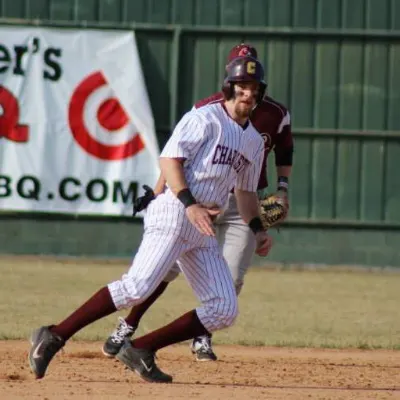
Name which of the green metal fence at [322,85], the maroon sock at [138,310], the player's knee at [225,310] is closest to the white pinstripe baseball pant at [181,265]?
the player's knee at [225,310]

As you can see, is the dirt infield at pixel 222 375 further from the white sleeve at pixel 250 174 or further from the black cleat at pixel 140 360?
the white sleeve at pixel 250 174

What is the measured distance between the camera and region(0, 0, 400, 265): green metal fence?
631 inches

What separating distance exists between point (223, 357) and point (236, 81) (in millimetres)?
2461

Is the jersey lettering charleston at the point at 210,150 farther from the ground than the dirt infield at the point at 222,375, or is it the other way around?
the jersey lettering charleston at the point at 210,150

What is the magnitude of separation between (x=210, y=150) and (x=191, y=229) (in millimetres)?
429

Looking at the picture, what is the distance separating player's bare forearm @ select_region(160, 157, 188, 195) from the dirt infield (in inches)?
43.1

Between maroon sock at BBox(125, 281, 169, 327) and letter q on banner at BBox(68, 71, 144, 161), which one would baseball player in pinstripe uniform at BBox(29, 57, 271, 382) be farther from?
letter q on banner at BBox(68, 71, 144, 161)

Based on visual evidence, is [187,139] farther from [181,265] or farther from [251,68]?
[181,265]

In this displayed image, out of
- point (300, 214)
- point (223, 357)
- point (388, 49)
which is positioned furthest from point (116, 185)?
point (223, 357)

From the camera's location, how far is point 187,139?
684cm

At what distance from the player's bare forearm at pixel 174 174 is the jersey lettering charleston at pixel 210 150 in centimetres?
3

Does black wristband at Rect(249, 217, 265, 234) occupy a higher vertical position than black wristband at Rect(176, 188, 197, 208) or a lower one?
lower

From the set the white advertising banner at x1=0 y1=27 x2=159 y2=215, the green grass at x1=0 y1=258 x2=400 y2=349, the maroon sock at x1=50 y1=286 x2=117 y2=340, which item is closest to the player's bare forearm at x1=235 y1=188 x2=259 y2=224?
the maroon sock at x1=50 y1=286 x2=117 y2=340

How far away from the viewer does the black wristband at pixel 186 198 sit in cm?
671
